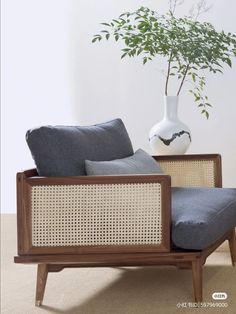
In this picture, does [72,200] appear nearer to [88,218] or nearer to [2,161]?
[88,218]

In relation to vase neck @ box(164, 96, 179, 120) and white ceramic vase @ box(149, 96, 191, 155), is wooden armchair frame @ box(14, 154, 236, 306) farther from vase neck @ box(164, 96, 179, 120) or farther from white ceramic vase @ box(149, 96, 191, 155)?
vase neck @ box(164, 96, 179, 120)

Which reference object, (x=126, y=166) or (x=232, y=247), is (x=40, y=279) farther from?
(x=232, y=247)

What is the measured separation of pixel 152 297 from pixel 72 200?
0.57 meters

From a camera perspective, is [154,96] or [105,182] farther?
[154,96]

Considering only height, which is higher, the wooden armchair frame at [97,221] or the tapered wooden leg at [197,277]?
the wooden armchair frame at [97,221]

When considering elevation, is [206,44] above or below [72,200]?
above

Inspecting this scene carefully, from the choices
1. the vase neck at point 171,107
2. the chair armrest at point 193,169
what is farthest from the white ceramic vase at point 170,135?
the chair armrest at point 193,169

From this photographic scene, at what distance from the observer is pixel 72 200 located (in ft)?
8.43

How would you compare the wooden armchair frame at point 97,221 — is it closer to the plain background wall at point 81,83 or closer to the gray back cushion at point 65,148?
the gray back cushion at point 65,148

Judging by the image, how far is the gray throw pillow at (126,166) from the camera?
9.07 ft

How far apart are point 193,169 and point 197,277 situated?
109 centimetres

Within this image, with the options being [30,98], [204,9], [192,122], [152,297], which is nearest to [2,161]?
[30,98]

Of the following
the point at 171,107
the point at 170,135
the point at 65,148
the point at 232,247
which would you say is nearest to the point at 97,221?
the point at 65,148

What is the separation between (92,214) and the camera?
2562 mm
